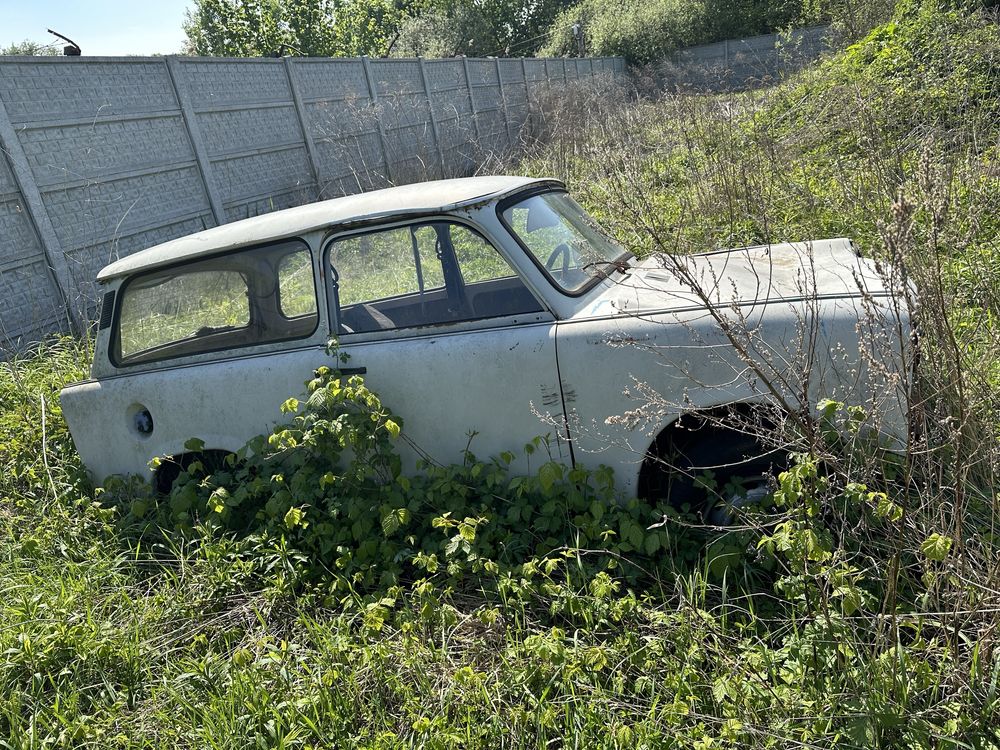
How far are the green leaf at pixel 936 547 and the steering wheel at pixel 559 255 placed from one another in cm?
186

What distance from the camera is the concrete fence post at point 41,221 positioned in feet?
21.4

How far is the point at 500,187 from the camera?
137 inches

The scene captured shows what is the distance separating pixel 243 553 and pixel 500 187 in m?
2.15

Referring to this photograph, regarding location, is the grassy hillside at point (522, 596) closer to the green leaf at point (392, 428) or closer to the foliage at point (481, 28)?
the green leaf at point (392, 428)

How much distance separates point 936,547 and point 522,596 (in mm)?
1460

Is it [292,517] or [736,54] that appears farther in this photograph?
[736,54]

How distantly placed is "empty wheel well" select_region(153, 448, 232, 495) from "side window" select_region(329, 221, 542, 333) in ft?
3.73

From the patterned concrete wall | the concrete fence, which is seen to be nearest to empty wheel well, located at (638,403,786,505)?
the patterned concrete wall

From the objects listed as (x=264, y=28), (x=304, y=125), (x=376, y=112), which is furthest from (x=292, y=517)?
(x=264, y=28)

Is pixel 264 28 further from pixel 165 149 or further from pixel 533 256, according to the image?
pixel 533 256

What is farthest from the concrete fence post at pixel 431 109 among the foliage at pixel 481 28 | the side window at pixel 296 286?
the foliage at pixel 481 28

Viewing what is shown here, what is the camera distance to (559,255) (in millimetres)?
3461

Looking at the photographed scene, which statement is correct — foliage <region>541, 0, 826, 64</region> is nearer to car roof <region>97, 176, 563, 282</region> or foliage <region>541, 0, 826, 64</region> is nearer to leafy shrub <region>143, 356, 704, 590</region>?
car roof <region>97, 176, 563, 282</region>

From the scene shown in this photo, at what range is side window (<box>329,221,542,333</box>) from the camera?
327 cm
